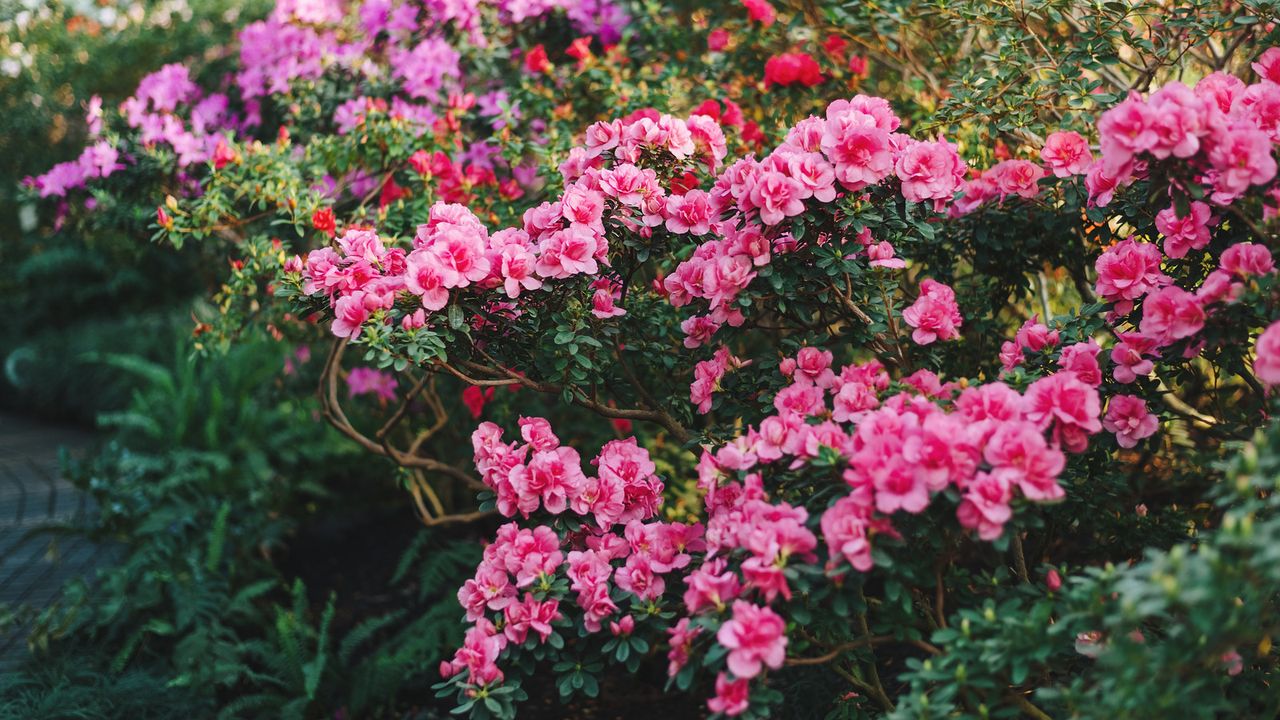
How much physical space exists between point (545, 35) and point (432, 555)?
202 cm

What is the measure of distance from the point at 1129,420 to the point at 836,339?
2.14 ft

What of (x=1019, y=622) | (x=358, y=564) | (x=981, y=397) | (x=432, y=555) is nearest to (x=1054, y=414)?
(x=981, y=397)

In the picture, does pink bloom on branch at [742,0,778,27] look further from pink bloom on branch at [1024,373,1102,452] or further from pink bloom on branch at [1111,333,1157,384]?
pink bloom on branch at [1024,373,1102,452]

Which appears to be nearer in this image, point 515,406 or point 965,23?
point 965,23

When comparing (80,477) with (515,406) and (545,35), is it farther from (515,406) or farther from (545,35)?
(545,35)

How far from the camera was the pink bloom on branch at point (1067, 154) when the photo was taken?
222 cm

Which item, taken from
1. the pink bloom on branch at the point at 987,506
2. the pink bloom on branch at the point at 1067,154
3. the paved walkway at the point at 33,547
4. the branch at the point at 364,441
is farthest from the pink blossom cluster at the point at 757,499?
the paved walkway at the point at 33,547

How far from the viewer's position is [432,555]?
373cm

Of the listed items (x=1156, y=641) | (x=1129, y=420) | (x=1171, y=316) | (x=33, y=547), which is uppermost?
(x=1171, y=316)

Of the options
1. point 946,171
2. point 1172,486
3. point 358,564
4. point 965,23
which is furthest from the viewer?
point 358,564

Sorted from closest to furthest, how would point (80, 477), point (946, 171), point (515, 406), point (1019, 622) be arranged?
point (1019, 622) < point (946, 171) < point (515, 406) < point (80, 477)

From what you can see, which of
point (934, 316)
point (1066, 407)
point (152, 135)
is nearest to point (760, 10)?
point (934, 316)

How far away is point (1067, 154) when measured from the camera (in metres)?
2.23

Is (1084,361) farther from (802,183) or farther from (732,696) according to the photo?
(732,696)
